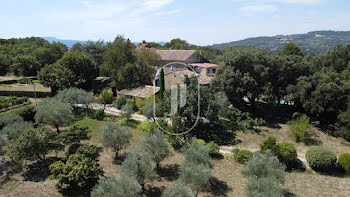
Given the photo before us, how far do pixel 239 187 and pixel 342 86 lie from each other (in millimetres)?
22288

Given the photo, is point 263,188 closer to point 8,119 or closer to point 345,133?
point 345,133

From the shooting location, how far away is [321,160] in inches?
727

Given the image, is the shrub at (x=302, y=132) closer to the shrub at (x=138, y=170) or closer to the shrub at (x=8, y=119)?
the shrub at (x=138, y=170)

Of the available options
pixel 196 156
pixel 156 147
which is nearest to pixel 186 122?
pixel 156 147

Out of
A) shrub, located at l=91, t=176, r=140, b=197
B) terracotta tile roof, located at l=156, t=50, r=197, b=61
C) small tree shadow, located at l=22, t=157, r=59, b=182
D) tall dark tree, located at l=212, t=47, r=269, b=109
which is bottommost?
small tree shadow, located at l=22, t=157, r=59, b=182

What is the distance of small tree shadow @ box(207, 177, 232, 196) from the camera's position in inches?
596

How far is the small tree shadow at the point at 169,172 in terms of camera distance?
1695cm

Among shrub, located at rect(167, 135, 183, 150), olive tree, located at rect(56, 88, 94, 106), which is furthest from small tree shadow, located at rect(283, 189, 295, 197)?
olive tree, located at rect(56, 88, 94, 106)

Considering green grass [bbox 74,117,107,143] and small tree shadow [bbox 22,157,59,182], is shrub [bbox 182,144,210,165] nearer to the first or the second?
small tree shadow [bbox 22,157,59,182]

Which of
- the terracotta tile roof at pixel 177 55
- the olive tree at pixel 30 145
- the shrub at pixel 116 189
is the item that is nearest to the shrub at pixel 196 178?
the shrub at pixel 116 189

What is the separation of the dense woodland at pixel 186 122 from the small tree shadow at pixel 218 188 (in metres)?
1.38

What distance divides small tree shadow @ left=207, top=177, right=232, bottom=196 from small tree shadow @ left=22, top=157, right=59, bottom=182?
1273 cm

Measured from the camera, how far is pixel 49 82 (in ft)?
120

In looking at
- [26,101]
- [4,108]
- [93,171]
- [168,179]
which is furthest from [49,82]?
[168,179]
